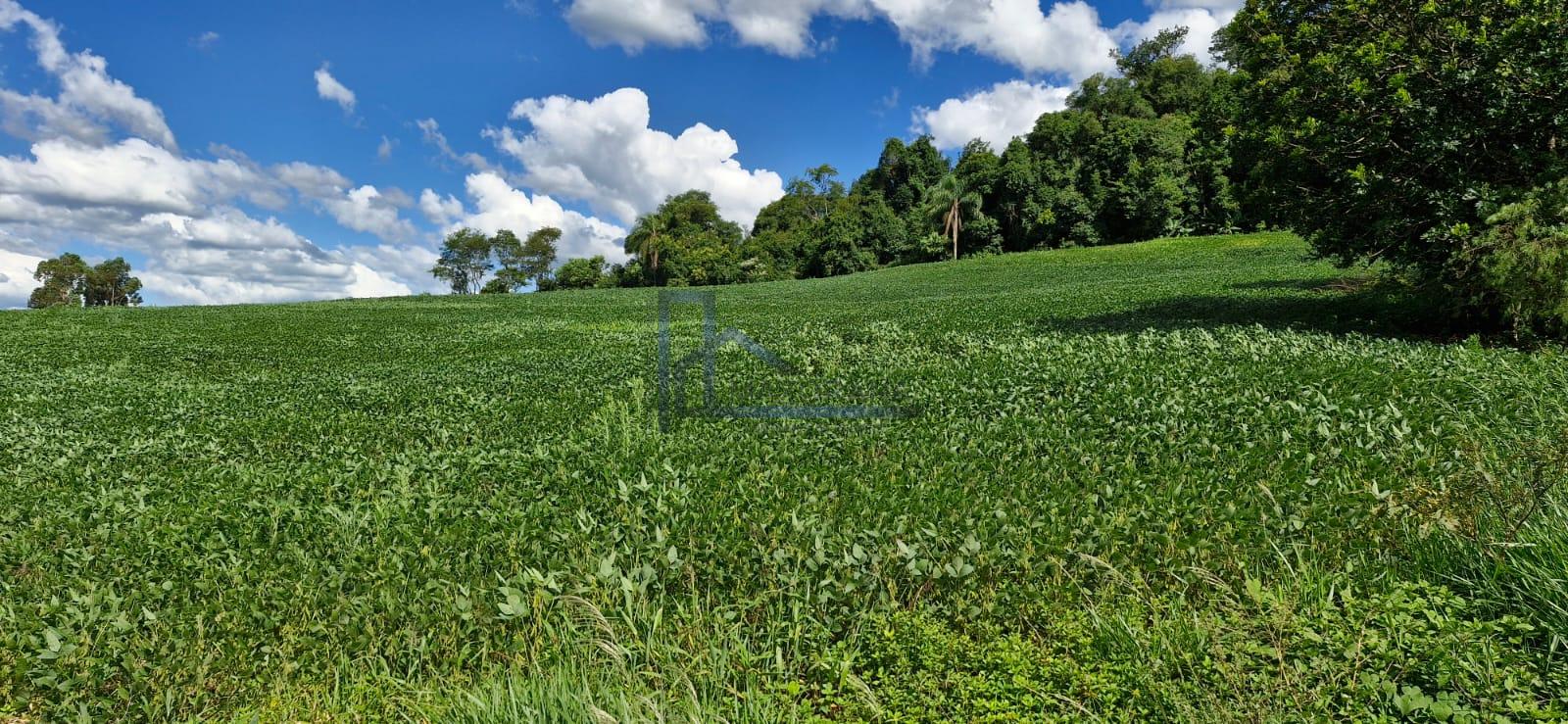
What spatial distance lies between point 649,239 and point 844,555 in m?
85.0

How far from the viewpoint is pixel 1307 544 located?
16.2 ft

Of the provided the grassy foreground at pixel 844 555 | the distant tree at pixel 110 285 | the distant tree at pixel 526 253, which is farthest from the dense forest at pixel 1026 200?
the distant tree at pixel 110 285

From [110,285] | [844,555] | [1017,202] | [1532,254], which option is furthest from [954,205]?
[110,285]

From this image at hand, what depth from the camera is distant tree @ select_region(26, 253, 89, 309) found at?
8262 cm

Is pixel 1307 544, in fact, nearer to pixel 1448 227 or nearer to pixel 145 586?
pixel 145 586

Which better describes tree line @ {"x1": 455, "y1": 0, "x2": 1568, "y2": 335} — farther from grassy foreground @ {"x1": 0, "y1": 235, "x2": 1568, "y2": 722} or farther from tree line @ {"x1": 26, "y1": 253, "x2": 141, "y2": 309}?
tree line @ {"x1": 26, "y1": 253, "x2": 141, "y2": 309}

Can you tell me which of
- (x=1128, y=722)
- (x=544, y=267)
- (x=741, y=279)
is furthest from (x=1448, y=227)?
(x=544, y=267)

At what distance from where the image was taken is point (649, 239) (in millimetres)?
86438

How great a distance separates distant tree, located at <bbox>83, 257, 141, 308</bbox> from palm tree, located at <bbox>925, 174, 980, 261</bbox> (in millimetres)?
97379

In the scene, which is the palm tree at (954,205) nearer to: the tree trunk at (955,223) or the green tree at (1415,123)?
the tree trunk at (955,223)

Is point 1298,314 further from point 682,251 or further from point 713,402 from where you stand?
point 682,251

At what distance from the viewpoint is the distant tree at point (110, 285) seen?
87.9m

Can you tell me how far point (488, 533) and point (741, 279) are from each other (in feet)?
249

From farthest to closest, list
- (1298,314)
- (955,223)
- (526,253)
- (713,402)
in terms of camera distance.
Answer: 1. (526,253)
2. (955,223)
3. (1298,314)
4. (713,402)
